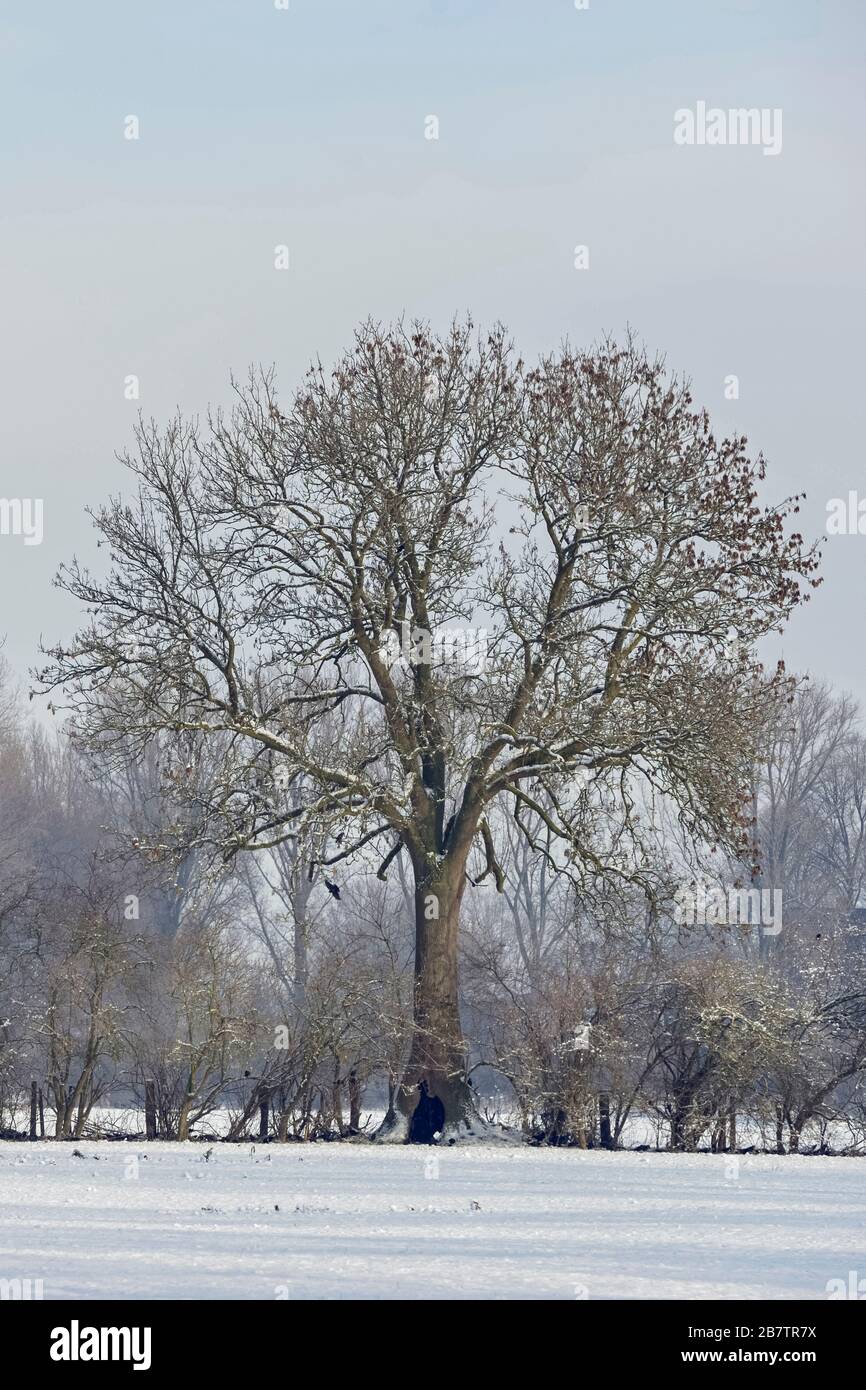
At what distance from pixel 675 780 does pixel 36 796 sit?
50.6m

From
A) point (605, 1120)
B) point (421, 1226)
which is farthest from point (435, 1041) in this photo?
point (421, 1226)

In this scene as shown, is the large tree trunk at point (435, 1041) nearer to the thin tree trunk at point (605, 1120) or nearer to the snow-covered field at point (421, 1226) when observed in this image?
the thin tree trunk at point (605, 1120)

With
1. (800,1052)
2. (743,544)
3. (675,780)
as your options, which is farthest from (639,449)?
(800,1052)

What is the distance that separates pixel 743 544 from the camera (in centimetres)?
2178

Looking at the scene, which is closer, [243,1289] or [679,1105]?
[243,1289]

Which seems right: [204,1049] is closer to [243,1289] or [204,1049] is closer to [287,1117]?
[287,1117]

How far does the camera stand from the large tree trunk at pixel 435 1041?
861 inches

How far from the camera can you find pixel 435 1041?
21984mm

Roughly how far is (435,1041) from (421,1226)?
1128 cm

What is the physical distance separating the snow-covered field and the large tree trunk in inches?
132

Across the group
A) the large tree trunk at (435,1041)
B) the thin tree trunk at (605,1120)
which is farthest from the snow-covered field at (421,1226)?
the large tree trunk at (435,1041)

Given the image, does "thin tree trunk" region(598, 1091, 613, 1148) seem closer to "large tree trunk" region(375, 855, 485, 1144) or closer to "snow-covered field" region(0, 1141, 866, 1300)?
"large tree trunk" region(375, 855, 485, 1144)

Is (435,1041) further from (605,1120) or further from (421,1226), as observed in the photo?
(421,1226)
